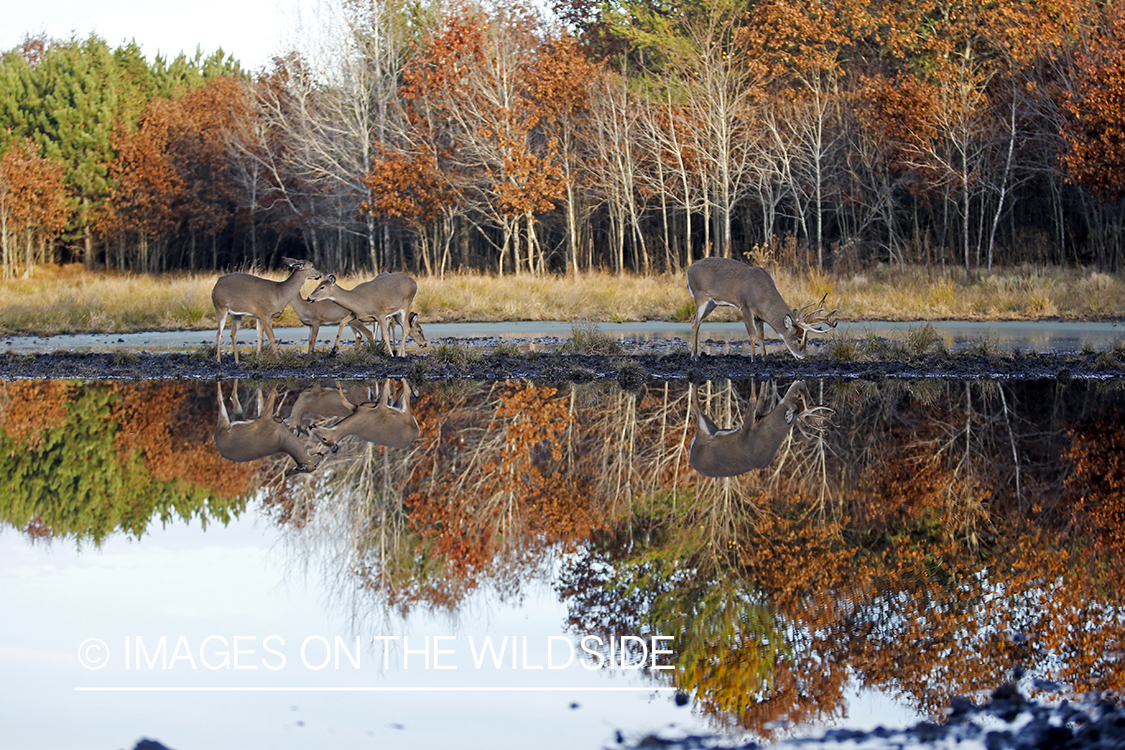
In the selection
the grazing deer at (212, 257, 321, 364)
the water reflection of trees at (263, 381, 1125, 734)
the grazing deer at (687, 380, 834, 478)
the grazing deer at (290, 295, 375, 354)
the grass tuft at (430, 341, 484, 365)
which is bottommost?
the water reflection of trees at (263, 381, 1125, 734)

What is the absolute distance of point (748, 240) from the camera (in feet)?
143

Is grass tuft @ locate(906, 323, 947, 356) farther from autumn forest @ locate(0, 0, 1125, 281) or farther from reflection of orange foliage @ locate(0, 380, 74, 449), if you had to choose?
autumn forest @ locate(0, 0, 1125, 281)

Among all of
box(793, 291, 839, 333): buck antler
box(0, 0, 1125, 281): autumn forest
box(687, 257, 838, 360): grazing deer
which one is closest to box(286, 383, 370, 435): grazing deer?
box(687, 257, 838, 360): grazing deer

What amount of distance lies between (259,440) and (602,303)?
1637 centimetres

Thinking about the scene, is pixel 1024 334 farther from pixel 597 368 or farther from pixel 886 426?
pixel 886 426

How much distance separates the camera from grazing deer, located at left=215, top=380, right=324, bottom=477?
8.70 metres

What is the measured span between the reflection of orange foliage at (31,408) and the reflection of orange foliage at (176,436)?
630 millimetres

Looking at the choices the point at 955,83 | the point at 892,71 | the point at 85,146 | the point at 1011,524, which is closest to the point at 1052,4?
the point at 955,83

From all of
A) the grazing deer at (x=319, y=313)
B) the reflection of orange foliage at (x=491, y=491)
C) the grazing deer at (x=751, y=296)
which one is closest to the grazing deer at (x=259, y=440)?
the reflection of orange foliage at (x=491, y=491)

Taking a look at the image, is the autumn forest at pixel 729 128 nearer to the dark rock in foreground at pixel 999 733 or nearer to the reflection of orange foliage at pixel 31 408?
the reflection of orange foliage at pixel 31 408

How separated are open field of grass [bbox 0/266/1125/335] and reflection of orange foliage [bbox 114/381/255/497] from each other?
10.1 meters

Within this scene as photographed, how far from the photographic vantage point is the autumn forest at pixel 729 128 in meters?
34.6

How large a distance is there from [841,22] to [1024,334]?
79.7ft

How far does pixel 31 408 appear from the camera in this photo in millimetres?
12039
